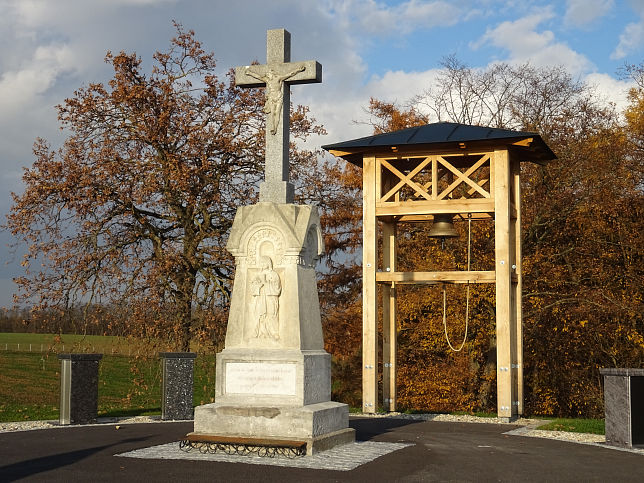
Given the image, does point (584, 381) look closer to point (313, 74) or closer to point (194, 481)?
point (313, 74)

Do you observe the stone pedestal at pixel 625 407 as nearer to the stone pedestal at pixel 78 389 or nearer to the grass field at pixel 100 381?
the stone pedestal at pixel 78 389

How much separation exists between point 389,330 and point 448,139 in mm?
4315

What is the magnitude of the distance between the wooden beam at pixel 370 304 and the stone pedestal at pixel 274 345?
4.56 meters

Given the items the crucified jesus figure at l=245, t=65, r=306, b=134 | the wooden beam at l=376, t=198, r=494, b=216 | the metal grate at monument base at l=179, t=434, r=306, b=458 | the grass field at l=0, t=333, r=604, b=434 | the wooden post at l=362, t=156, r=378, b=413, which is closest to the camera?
the metal grate at monument base at l=179, t=434, r=306, b=458

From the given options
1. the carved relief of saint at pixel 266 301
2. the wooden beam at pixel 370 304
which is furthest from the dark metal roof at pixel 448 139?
the carved relief of saint at pixel 266 301

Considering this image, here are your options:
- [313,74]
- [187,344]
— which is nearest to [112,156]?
[187,344]

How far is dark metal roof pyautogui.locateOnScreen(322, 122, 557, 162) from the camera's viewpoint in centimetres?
1565

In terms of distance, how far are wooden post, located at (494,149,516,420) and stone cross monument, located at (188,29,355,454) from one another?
4.75 m

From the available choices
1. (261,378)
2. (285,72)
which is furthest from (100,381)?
(285,72)

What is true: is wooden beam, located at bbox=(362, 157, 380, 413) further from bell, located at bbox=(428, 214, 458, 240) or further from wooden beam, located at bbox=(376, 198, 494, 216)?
bell, located at bbox=(428, 214, 458, 240)

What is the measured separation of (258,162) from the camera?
71.0ft

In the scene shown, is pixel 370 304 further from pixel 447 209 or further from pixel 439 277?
pixel 447 209

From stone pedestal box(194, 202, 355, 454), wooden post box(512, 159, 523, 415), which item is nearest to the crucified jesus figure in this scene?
stone pedestal box(194, 202, 355, 454)

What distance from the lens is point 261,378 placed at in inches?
432
